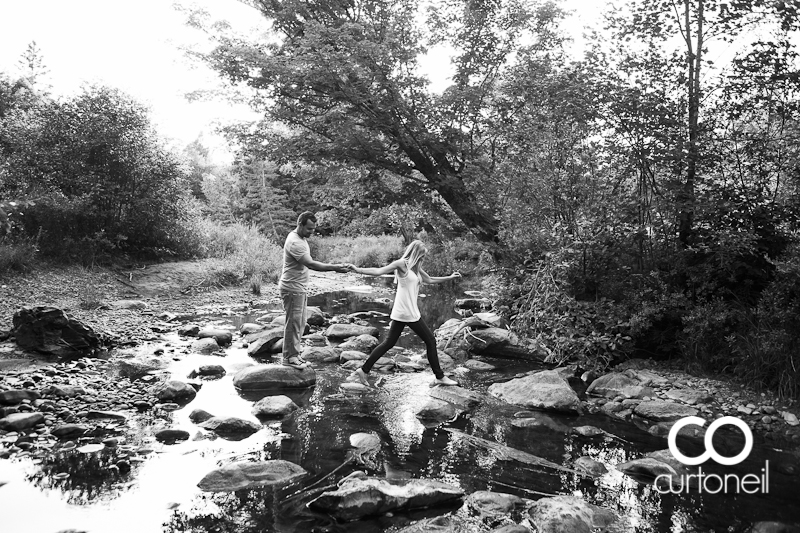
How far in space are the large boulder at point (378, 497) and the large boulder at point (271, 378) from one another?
335cm

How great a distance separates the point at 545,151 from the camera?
32.9 feet

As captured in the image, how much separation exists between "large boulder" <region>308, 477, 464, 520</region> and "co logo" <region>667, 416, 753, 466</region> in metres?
2.59

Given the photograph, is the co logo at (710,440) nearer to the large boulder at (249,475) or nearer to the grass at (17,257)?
the large boulder at (249,475)

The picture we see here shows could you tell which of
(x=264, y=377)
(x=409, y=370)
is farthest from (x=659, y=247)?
(x=264, y=377)

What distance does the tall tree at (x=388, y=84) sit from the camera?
1252 cm

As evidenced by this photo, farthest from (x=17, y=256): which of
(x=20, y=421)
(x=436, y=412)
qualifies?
(x=436, y=412)

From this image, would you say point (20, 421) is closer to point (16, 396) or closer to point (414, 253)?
point (16, 396)

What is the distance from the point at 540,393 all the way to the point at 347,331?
5.03 m

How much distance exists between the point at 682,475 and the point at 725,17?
7188mm

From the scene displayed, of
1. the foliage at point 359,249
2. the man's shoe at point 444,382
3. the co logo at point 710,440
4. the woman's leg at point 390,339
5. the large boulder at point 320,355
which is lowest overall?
the large boulder at point 320,355

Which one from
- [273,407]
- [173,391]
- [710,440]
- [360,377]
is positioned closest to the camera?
[710,440]

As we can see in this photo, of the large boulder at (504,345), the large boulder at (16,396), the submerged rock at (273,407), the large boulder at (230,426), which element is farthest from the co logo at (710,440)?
the large boulder at (16,396)

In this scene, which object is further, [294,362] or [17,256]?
[17,256]

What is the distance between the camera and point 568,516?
4.12 m
